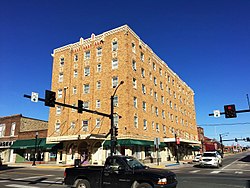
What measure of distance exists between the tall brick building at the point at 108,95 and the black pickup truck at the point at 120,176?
18.2 meters

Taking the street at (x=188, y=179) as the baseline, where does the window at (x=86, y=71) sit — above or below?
above

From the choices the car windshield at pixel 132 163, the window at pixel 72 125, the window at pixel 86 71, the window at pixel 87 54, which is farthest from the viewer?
the window at pixel 87 54

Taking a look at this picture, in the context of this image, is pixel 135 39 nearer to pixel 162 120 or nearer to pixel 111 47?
pixel 111 47

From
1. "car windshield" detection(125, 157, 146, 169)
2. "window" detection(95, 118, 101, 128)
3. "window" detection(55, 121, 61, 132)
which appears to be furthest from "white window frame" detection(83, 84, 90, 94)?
"car windshield" detection(125, 157, 146, 169)

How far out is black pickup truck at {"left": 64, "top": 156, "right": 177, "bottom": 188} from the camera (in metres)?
8.36

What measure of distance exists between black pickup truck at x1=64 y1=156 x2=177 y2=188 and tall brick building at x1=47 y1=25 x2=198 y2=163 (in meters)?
18.2

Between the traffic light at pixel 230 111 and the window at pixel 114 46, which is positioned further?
the window at pixel 114 46

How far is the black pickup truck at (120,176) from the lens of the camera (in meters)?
8.36

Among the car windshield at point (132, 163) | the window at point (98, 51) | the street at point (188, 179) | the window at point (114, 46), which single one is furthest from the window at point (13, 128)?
the car windshield at point (132, 163)

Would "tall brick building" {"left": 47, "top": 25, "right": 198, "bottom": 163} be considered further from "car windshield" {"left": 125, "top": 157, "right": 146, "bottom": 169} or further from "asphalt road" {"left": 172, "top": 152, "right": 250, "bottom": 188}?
"car windshield" {"left": 125, "top": 157, "right": 146, "bottom": 169}

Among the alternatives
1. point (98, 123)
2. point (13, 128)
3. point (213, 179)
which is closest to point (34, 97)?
point (213, 179)

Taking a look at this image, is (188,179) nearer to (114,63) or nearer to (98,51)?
(114,63)

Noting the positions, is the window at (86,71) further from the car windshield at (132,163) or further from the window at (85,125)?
the car windshield at (132,163)

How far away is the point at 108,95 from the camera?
32625 millimetres
